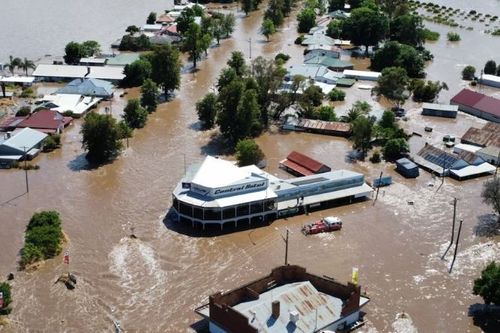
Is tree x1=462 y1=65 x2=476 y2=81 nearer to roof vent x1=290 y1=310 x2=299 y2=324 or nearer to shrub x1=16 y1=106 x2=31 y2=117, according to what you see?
shrub x1=16 y1=106 x2=31 y2=117

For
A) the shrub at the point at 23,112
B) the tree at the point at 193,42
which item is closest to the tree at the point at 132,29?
the tree at the point at 193,42

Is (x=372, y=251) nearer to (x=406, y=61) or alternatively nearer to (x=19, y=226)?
(x=19, y=226)

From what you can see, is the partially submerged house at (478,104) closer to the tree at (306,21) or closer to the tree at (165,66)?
the tree at (165,66)

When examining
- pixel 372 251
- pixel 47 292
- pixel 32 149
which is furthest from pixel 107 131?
pixel 372 251

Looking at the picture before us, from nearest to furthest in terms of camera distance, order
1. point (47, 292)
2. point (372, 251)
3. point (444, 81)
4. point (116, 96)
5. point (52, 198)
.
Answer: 1. point (47, 292)
2. point (372, 251)
3. point (52, 198)
4. point (116, 96)
5. point (444, 81)

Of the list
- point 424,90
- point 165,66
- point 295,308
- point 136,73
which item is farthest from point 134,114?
point 295,308

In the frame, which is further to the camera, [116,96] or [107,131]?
[116,96]

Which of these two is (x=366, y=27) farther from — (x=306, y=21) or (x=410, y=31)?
(x=306, y=21)
